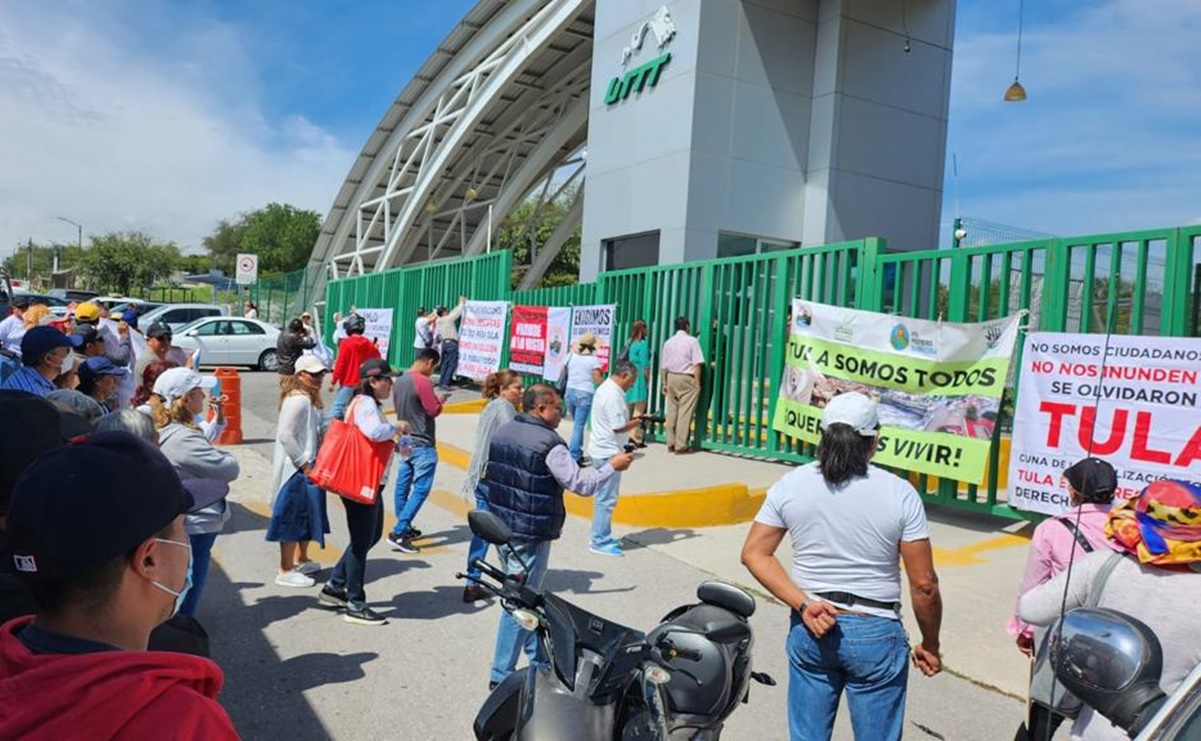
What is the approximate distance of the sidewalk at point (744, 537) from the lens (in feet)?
17.0

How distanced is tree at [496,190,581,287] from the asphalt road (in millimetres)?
29834

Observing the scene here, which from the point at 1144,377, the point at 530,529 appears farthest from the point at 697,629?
the point at 1144,377

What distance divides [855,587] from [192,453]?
341 centimetres

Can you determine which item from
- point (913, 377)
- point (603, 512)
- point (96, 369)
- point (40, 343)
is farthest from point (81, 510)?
point (913, 377)


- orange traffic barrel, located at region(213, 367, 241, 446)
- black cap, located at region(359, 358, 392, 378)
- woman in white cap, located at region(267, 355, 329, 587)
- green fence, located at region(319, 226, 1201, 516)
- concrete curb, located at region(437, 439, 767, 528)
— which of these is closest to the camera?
woman in white cap, located at region(267, 355, 329, 587)

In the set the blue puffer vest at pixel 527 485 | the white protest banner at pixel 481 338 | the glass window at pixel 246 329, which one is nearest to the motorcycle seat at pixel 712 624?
the blue puffer vest at pixel 527 485

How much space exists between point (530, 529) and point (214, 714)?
10.3 feet

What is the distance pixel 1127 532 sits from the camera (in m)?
2.71

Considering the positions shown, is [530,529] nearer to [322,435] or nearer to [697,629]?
[697,629]

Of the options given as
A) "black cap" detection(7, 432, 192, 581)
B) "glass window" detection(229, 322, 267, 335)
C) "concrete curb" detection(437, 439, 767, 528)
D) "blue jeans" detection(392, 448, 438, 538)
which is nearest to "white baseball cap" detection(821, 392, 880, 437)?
"black cap" detection(7, 432, 192, 581)

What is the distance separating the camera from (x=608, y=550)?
7.13 metres

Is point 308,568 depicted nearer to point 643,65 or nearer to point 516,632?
point 516,632

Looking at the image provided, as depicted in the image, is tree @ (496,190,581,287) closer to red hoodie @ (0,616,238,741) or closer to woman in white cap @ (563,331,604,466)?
woman in white cap @ (563,331,604,466)

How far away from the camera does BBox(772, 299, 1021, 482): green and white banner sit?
295 inches
